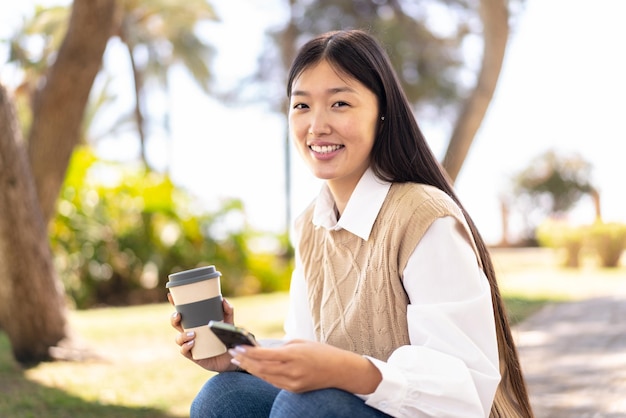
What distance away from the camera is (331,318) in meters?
2.03

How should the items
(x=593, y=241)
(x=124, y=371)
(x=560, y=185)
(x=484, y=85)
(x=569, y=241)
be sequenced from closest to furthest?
(x=124, y=371) < (x=484, y=85) < (x=593, y=241) < (x=569, y=241) < (x=560, y=185)

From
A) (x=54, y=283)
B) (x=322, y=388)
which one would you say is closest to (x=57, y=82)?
(x=54, y=283)

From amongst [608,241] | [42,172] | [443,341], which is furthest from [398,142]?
[608,241]

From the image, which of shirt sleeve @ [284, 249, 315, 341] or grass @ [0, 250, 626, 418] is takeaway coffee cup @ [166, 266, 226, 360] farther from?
grass @ [0, 250, 626, 418]

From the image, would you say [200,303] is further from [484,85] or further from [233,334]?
[484,85]

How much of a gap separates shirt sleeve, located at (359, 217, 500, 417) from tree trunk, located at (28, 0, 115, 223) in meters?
5.21

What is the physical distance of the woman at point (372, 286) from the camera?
1640mm

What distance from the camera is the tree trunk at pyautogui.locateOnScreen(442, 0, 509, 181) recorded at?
24.8 ft

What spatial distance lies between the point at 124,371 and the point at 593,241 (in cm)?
1252

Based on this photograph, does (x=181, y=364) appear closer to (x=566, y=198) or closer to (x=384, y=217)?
(x=384, y=217)

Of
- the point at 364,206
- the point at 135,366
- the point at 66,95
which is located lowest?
the point at 135,366

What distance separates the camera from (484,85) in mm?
7664

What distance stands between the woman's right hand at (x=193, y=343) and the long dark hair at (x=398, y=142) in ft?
1.73

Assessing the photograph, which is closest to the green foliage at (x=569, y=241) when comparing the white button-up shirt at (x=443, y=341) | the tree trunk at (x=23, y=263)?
the tree trunk at (x=23, y=263)
